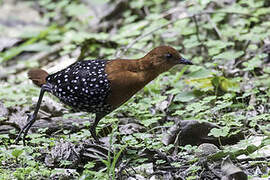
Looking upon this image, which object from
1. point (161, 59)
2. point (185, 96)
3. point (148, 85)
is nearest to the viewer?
point (161, 59)

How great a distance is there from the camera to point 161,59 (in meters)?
4.42

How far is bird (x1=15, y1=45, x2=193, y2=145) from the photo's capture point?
411 centimetres

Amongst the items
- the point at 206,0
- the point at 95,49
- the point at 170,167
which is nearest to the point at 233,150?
the point at 170,167

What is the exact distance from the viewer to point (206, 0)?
6039 millimetres

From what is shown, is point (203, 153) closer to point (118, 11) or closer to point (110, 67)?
point (110, 67)

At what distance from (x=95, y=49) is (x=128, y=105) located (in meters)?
2.34

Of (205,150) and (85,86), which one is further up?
(85,86)

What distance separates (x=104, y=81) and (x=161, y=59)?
675 millimetres

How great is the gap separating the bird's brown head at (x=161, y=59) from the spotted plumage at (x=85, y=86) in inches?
17.5

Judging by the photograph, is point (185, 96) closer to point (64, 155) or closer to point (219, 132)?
point (219, 132)

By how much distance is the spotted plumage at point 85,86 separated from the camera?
4.11 meters

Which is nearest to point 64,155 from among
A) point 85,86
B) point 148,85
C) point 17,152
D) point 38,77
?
point 17,152

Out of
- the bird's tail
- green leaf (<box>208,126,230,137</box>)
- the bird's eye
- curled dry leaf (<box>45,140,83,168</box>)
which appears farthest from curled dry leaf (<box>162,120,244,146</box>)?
the bird's tail

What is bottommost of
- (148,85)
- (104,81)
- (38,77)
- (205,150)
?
(148,85)
